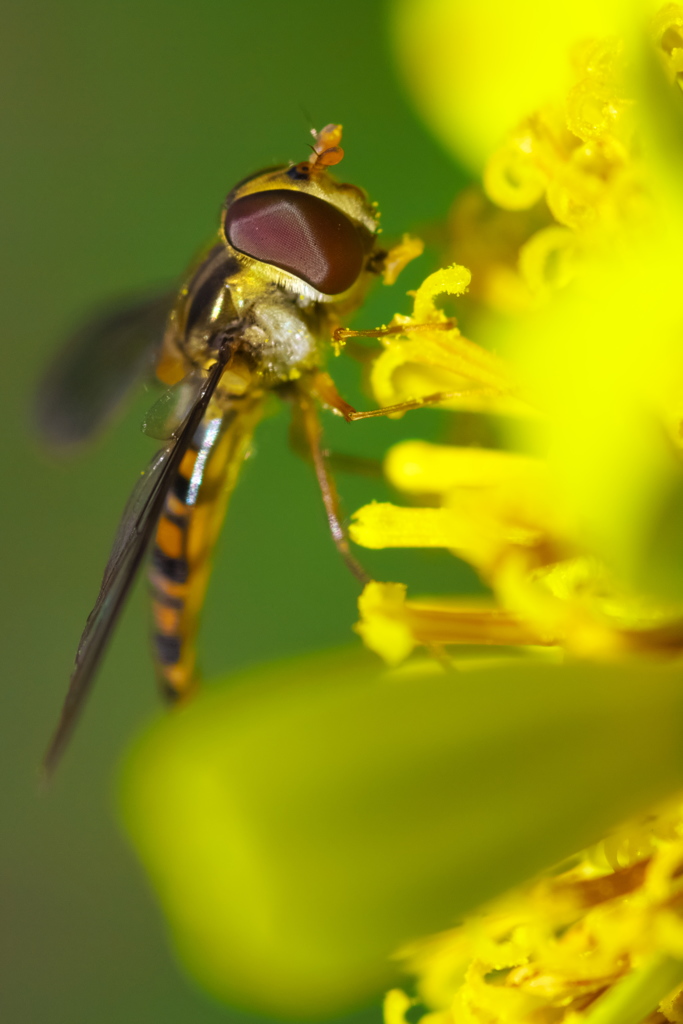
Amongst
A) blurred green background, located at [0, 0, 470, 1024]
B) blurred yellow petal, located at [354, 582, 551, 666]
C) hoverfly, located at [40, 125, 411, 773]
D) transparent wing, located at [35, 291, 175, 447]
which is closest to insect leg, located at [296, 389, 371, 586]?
hoverfly, located at [40, 125, 411, 773]

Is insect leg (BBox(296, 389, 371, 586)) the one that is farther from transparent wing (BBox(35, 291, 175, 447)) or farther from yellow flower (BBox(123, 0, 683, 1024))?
transparent wing (BBox(35, 291, 175, 447))

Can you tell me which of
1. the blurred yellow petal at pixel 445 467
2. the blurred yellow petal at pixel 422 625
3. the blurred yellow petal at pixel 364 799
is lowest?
the blurred yellow petal at pixel 364 799

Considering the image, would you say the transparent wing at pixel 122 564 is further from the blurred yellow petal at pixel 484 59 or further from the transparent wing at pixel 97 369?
the blurred yellow petal at pixel 484 59

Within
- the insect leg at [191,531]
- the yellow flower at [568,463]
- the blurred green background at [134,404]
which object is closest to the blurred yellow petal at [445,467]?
the yellow flower at [568,463]

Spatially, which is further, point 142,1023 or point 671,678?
point 142,1023

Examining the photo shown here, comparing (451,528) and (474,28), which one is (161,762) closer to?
(451,528)

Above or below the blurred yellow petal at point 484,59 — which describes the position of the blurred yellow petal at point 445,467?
below

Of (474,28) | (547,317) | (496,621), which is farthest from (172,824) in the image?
(474,28)
